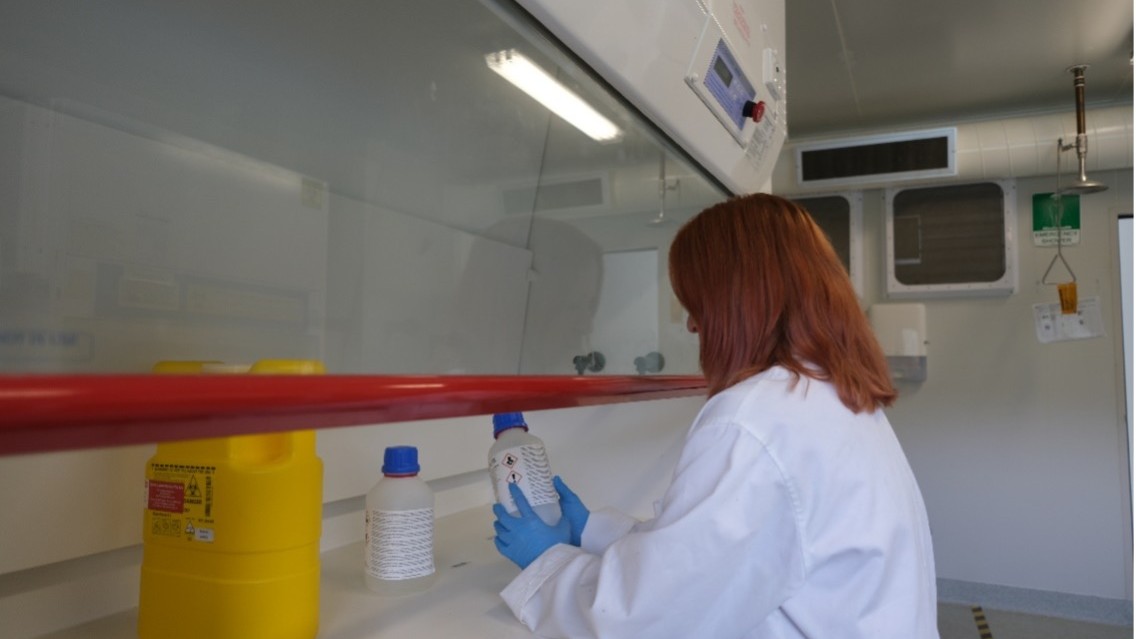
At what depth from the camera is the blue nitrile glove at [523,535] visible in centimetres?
103

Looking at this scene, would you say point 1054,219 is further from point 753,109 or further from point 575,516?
point 575,516

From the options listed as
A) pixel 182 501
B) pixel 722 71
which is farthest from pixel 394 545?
pixel 722 71

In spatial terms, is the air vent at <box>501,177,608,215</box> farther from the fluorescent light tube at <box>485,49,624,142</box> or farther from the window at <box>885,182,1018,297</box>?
the window at <box>885,182,1018,297</box>

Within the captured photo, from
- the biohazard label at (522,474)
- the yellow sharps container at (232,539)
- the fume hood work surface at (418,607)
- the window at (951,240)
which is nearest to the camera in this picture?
the yellow sharps container at (232,539)

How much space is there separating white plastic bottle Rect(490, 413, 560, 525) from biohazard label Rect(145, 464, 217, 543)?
451 mm

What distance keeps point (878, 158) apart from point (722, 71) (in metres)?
2.32

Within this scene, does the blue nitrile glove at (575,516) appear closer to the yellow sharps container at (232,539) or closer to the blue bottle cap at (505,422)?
the blue bottle cap at (505,422)

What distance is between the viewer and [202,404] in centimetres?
37

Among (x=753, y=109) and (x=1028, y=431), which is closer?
(x=753, y=109)

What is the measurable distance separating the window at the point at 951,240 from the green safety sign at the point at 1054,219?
0.13 meters

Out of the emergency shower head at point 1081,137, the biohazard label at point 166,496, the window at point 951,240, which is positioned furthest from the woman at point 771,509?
the window at point 951,240

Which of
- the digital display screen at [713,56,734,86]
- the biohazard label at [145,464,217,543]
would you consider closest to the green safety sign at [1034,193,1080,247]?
the digital display screen at [713,56,734,86]

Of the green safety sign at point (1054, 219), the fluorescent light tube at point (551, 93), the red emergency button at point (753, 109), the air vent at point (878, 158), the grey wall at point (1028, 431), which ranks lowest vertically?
the grey wall at point (1028, 431)

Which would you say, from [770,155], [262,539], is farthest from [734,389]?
[770,155]
